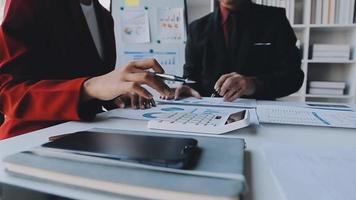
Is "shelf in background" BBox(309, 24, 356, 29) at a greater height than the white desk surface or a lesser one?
greater

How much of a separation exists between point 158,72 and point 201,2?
1771mm

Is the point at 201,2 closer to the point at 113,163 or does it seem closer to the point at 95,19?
the point at 95,19

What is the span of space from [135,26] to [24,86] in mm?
1755

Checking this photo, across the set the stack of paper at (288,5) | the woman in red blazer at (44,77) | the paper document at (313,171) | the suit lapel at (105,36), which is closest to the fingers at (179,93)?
the suit lapel at (105,36)

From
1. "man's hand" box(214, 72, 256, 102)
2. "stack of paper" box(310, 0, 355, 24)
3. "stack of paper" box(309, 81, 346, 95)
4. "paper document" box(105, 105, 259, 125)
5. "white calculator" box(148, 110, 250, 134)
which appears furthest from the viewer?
"stack of paper" box(309, 81, 346, 95)

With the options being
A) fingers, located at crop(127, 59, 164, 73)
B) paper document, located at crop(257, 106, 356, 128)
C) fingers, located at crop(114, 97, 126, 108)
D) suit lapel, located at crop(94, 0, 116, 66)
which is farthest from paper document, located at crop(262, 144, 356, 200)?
suit lapel, located at crop(94, 0, 116, 66)

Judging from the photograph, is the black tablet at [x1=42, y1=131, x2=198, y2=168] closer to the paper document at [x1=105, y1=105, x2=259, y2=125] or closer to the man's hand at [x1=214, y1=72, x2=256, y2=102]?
the paper document at [x1=105, y1=105, x2=259, y2=125]

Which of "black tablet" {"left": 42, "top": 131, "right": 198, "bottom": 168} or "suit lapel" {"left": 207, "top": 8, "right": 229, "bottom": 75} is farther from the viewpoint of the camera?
"suit lapel" {"left": 207, "top": 8, "right": 229, "bottom": 75}

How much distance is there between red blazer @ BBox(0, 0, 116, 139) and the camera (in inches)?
23.0

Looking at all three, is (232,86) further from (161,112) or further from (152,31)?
(152,31)

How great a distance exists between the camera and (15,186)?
0.28m

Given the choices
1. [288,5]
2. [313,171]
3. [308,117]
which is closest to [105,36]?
[308,117]

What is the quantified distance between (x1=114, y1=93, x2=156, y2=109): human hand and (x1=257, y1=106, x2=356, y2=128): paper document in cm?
32

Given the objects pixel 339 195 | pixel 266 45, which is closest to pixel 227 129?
pixel 339 195
